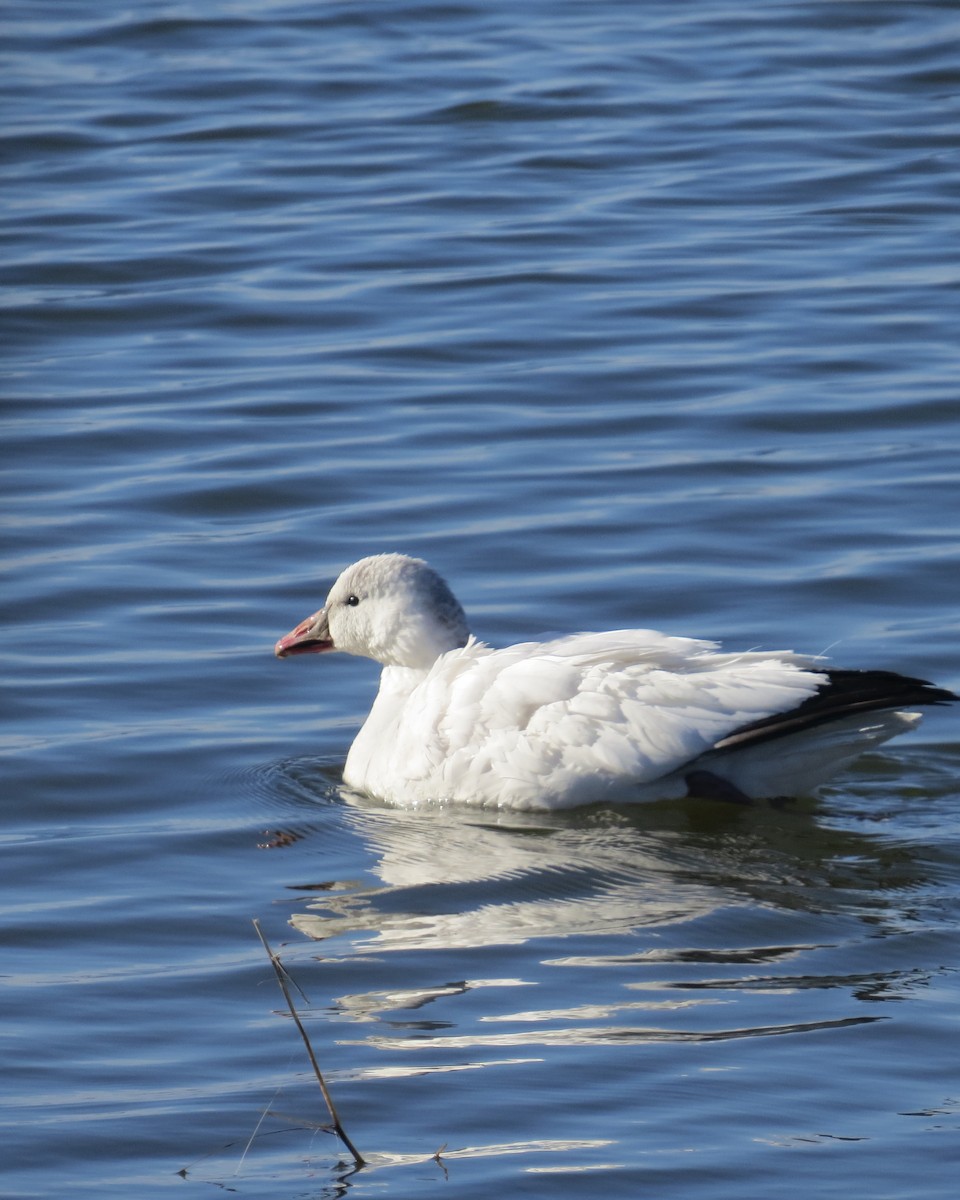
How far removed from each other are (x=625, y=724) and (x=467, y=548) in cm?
303

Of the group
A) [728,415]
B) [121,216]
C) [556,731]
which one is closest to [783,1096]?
[556,731]

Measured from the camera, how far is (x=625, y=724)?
289 inches

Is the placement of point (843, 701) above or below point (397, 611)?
below

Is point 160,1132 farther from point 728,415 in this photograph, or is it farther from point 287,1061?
point 728,415

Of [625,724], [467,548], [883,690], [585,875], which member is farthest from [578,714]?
[467,548]

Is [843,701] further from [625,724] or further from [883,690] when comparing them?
[625,724]

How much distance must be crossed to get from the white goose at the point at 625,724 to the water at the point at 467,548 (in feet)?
0.55

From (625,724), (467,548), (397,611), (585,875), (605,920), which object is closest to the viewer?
(605,920)

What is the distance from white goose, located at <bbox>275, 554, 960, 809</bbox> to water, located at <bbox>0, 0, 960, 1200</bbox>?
0.17 m

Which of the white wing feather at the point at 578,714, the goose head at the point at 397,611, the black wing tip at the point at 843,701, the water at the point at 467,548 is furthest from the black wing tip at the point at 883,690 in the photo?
the goose head at the point at 397,611

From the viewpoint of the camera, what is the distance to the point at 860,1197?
4.81 meters

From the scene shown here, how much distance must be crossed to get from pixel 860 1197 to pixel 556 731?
2.81 meters

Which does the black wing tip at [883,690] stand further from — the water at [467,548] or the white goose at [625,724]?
A: the water at [467,548]

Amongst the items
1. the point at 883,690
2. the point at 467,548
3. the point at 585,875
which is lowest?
the point at 585,875
